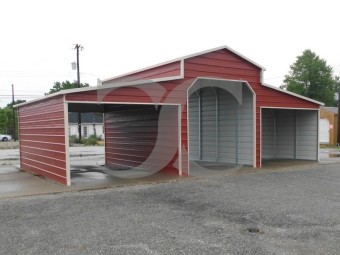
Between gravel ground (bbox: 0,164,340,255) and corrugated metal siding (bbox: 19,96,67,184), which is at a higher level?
corrugated metal siding (bbox: 19,96,67,184)

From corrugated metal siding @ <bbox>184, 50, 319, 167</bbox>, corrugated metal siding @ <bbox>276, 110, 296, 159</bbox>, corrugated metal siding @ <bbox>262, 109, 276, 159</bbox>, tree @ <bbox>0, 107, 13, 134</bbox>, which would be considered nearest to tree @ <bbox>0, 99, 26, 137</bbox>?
tree @ <bbox>0, 107, 13, 134</bbox>

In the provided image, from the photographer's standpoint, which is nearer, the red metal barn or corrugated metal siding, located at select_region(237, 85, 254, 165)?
the red metal barn

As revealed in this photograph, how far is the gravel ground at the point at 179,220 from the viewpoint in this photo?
185 inches

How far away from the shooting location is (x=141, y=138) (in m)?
13.2

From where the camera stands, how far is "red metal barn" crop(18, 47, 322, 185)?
1002 centimetres

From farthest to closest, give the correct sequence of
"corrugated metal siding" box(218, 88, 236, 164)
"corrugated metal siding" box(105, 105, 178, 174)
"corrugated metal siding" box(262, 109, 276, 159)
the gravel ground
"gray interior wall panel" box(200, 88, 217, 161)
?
"corrugated metal siding" box(262, 109, 276, 159) → "gray interior wall panel" box(200, 88, 217, 161) → "corrugated metal siding" box(218, 88, 236, 164) → "corrugated metal siding" box(105, 105, 178, 174) → the gravel ground

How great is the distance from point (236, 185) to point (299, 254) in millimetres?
4904

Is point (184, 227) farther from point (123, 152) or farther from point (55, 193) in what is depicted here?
point (123, 152)

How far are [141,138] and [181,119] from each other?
274 cm

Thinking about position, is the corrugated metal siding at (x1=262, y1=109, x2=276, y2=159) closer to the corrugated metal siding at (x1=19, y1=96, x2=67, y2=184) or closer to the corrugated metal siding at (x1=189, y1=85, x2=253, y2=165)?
the corrugated metal siding at (x1=189, y1=85, x2=253, y2=165)

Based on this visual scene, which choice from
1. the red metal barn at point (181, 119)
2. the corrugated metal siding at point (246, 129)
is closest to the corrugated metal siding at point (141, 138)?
the red metal barn at point (181, 119)

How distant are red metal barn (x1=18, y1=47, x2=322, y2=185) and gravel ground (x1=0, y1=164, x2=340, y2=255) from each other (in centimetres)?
227

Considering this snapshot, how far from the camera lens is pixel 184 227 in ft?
18.2

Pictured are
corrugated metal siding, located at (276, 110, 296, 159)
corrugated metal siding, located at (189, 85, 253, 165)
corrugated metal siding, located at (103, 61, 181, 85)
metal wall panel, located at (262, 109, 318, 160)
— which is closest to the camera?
corrugated metal siding, located at (103, 61, 181, 85)
